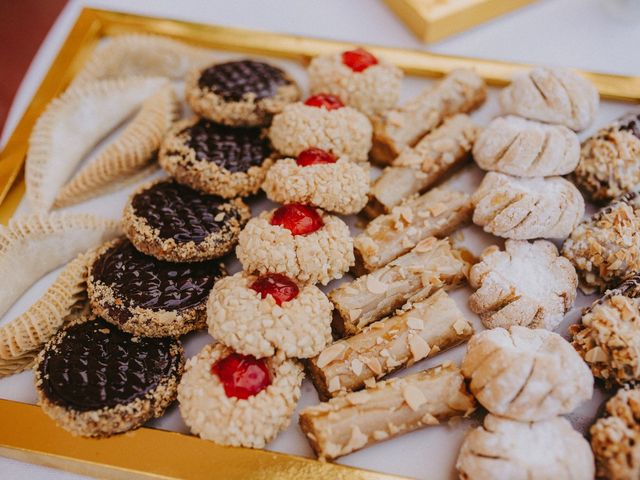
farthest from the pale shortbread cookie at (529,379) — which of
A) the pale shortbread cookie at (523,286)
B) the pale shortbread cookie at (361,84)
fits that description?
the pale shortbread cookie at (361,84)

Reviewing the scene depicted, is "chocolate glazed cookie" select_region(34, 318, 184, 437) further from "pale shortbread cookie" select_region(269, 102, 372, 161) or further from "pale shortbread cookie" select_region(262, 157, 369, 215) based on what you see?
"pale shortbread cookie" select_region(269, 102, 372, 161)

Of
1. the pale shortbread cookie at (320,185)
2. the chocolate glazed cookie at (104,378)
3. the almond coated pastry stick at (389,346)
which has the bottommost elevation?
the almond coated pastry stick at (389,346)

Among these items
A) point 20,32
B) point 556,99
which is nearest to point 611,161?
point 556,99

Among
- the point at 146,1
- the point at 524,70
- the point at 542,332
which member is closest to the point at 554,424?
the point at 542,332

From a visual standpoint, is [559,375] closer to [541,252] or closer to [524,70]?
[541,252]

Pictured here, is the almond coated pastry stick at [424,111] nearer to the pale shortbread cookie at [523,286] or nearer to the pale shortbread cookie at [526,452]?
the pale shortbread cookie at [523,286]

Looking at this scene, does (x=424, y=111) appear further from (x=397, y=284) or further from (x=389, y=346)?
(x=389, y=346)

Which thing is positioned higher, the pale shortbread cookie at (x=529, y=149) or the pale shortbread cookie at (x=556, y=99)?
the pale shortbread cookie at (x=556, y=99)
